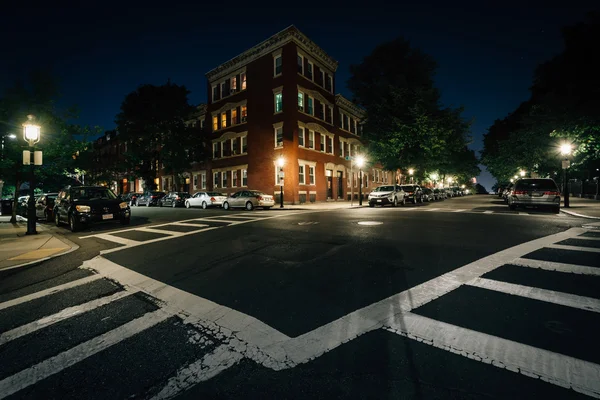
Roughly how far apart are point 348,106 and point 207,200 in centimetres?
2274

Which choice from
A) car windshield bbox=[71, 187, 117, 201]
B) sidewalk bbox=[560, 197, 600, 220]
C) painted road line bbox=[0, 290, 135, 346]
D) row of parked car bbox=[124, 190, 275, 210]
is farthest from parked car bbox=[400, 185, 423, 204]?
painted road line bbox=[0, 290, 135, 346]

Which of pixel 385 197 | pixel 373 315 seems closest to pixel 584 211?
pixel 385 197

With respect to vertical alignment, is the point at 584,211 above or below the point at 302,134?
below

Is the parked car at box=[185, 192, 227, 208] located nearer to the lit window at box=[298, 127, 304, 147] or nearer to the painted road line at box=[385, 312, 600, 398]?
the lit window at box=[298, 127, 304, 147]

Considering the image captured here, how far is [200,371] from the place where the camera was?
2154 millimetres

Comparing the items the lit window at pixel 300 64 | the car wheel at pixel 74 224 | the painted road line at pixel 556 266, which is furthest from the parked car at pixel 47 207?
the lit window at pixel 300 64

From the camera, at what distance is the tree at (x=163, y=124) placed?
3136cm

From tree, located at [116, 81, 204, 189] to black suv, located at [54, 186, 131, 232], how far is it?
66.0 feet

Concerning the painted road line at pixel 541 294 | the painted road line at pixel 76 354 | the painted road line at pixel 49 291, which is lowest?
the painted road line at pixel 49 291

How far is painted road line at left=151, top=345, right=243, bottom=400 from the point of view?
1945 millimetres

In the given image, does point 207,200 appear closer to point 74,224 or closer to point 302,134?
point 302,134

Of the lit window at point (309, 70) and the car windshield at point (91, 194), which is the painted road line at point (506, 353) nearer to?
the car windshield at point (91, 194)

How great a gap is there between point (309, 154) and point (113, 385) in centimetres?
2808

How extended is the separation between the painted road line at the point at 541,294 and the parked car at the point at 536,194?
14821mm
